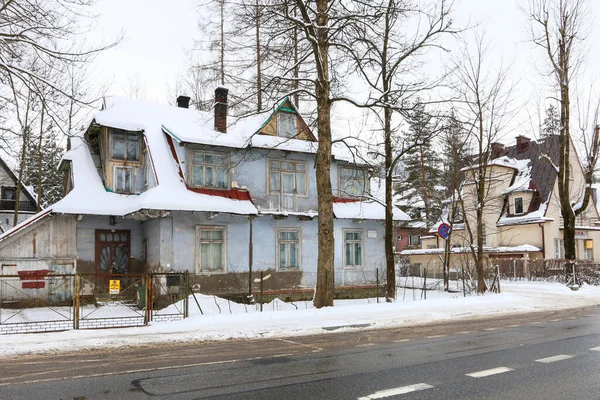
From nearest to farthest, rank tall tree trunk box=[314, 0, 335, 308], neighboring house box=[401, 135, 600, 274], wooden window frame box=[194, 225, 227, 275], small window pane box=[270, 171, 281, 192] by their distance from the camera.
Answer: tall tree trunk box=[314, 0, 335, 308] < wooden window frame box=[194, 225, 227, 275] < small window pane box=[270, 171, 281, 192] < neighboring house box=[401, 135, 600, 274]

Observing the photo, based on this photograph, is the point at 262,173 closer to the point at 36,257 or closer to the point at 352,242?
the point at 352,242

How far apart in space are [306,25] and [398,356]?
10119 mm

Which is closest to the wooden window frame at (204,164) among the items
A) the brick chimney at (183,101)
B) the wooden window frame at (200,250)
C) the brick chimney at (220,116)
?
the wooden window frame at (200,250)

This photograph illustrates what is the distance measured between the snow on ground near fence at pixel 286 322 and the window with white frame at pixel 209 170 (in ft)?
15.3

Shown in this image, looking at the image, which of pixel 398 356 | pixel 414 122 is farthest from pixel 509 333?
pixel 414 122

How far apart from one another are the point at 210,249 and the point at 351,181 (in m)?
7.55

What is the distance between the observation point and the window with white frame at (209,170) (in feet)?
65.0

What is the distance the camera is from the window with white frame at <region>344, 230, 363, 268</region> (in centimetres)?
2272

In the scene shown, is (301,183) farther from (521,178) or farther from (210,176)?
(521,178)

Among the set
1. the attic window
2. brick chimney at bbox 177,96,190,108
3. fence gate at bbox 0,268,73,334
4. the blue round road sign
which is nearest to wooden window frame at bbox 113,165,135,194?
fence gate at bbox 0,268,73,334

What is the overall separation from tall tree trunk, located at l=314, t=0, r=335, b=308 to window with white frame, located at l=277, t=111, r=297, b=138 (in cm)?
585

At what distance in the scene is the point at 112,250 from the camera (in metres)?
20.2

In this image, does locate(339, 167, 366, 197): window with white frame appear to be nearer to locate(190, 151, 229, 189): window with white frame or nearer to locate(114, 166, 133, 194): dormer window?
locate(190, 151, 229, 189): window with white frame

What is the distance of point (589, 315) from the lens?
16.2 m
